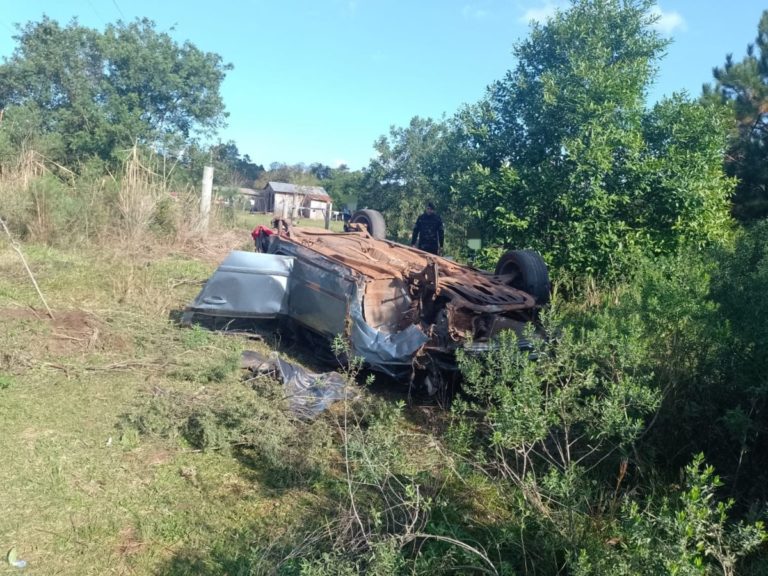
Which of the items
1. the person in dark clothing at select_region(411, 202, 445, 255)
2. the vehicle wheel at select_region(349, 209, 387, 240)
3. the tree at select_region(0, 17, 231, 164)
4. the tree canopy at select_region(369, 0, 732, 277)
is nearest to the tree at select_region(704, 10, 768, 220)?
the tree canopy at select_region(369, 0, 732, 277)

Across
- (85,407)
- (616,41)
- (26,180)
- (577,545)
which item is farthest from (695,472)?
(26,180)

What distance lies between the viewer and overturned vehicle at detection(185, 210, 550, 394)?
5.90 meters

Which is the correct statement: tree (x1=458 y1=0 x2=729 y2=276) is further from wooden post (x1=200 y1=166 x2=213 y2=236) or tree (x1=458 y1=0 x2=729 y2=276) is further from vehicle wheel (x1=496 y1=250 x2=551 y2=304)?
wooden post (x1=200 y1=166 x2=213 y2=236)

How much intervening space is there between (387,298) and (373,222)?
3.75 meters

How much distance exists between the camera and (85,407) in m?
5.21

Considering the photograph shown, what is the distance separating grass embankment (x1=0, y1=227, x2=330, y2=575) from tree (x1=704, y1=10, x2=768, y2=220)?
12126mm

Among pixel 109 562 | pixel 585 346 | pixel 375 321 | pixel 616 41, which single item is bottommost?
pixel 109 562

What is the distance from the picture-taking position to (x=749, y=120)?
1502cm

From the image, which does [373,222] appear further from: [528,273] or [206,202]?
[206,202]

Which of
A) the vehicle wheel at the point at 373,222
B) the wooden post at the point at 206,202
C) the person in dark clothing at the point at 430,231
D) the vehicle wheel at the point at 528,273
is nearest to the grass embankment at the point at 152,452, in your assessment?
the vehicle wheel at the point at 528,273

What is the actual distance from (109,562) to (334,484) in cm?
150

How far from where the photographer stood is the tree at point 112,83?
22.0 metres

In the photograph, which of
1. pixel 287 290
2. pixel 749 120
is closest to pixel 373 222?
pixel 287 290

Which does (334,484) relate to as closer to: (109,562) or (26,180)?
(109,562)
